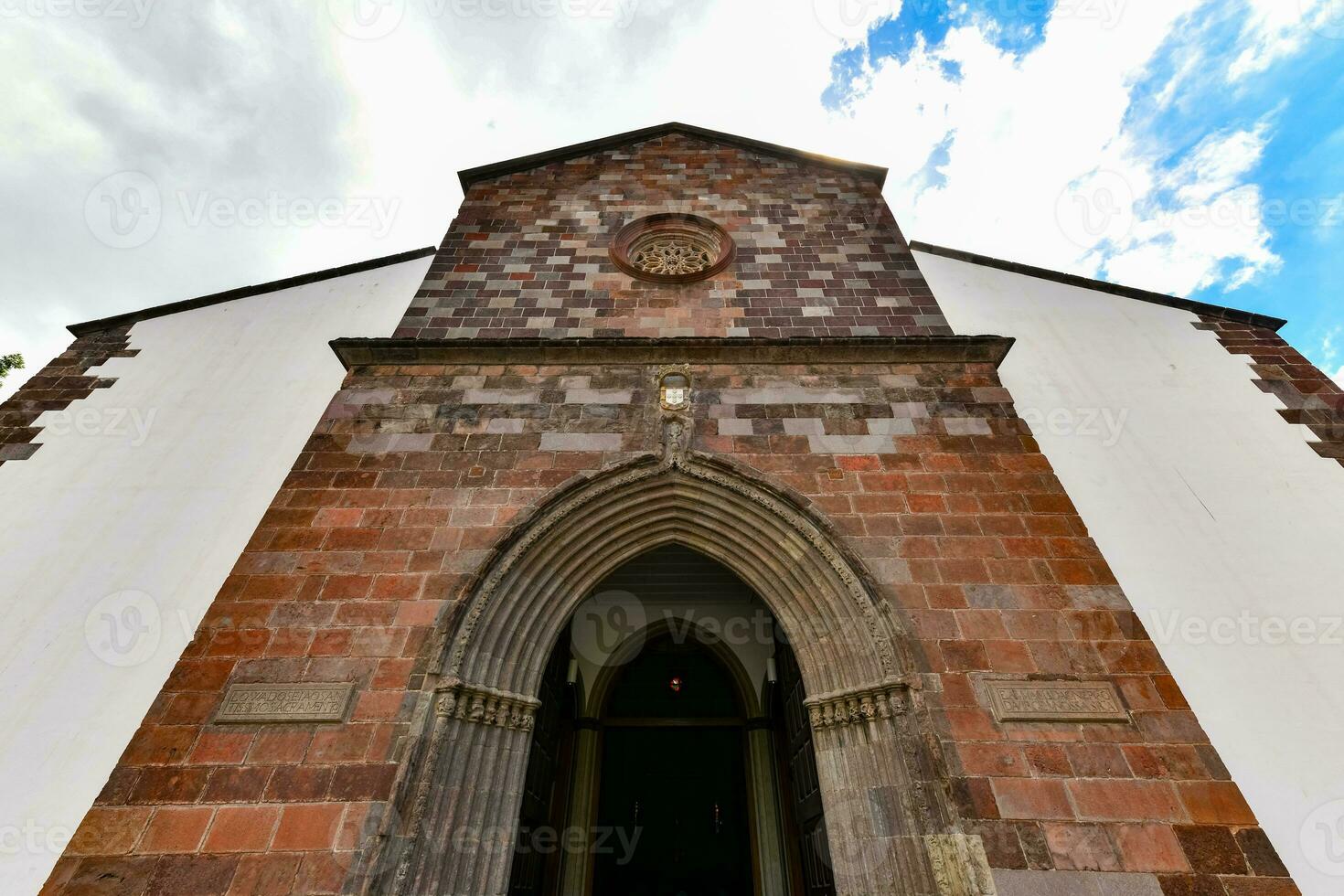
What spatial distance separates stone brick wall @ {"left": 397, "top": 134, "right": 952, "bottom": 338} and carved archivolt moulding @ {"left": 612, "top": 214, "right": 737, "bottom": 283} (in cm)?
15

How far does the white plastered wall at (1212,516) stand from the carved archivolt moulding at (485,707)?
4.67m

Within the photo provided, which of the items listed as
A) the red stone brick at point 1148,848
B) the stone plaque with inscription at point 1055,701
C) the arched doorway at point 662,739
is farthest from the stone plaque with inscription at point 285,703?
the red stone brick at point 1148,848

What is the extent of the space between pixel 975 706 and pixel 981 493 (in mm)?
1718

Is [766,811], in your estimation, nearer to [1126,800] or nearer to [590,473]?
[1126,800]

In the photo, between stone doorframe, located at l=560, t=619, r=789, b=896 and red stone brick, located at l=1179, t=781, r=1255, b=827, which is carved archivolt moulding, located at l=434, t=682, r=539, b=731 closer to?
stone doorframe, located at l=560, t=619, r=789, b=896

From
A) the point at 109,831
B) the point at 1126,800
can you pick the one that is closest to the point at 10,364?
the point at 109,831

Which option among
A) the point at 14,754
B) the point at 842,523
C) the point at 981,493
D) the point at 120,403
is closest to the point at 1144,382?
the point at 981,493

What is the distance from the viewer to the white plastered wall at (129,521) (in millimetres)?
3654

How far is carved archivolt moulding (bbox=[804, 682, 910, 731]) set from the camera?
12.0 feet

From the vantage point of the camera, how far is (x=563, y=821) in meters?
5.68

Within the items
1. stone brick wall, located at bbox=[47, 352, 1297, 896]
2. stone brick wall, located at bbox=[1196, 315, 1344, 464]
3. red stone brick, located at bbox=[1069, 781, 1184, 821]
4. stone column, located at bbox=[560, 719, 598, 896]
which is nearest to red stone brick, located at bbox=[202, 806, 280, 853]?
stone brick wall, located at bbox=[47, 352, 1297, 896]

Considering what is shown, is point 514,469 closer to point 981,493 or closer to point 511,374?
point 511,374

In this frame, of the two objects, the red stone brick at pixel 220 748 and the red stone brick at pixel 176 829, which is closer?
the red stone brick at pixel 176 829

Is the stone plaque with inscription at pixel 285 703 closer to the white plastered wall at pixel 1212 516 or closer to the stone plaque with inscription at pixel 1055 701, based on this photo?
the stone plaque with inscription at pixel 1055 701
